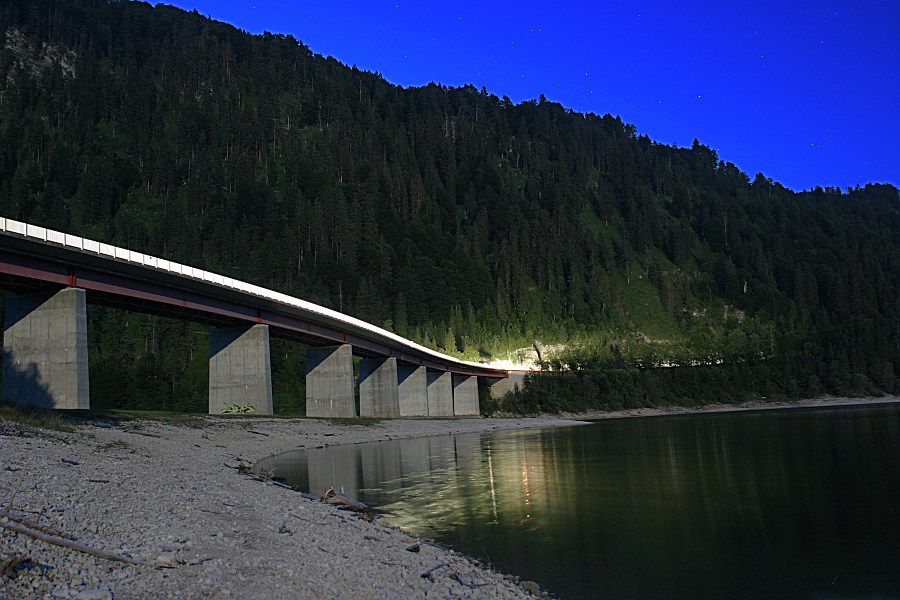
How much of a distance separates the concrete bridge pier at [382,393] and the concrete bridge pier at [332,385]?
1221cm

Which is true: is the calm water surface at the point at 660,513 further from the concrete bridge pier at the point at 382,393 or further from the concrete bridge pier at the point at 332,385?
the concrete bridge pier at the point at 382,393

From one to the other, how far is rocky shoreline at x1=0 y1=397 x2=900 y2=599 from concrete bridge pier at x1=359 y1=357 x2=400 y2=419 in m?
66.5

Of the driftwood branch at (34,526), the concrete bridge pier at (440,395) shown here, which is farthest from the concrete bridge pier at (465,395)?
the driftwood branch at (34,526)

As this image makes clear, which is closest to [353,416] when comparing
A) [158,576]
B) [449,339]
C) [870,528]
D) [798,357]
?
[870,528]

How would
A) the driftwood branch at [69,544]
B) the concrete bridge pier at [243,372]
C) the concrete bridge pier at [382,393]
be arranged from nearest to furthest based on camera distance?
the driftwood branch at [69,544]
the concrete bridge pier at [243,372]
the concrete bridge pier at [382,393]

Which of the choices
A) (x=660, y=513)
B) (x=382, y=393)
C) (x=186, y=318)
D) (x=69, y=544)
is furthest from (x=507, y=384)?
(x=69, y=544)

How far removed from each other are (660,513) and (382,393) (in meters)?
72.6

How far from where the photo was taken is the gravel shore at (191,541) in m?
10.1

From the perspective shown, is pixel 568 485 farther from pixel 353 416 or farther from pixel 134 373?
pixel 134 373

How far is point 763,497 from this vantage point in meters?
25.3

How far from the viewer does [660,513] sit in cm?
2259

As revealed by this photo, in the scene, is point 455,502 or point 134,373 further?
point 134,373

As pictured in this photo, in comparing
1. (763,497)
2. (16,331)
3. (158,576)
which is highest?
(16,331)

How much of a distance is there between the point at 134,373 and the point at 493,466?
102364 millimetres
